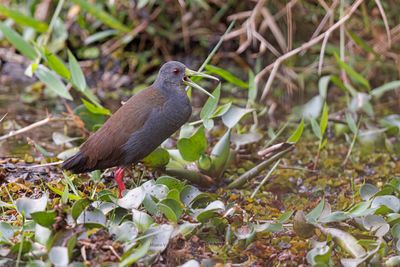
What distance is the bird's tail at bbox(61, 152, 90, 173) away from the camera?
4.20 metres

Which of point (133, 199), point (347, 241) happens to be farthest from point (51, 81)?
point (347, 241)

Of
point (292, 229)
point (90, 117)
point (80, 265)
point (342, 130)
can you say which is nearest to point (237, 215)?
point (292, 229)

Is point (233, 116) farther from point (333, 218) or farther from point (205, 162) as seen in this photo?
point (333, 218)

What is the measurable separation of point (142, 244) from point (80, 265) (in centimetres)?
32

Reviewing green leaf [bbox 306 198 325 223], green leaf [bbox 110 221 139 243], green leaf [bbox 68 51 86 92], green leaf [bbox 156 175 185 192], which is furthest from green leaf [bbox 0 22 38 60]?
green leaf [bbox 306 198 325 223]

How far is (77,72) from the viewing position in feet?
16.7

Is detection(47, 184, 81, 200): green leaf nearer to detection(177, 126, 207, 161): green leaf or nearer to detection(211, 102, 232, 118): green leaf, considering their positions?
detection(177, 126, 207, 161): green leaf

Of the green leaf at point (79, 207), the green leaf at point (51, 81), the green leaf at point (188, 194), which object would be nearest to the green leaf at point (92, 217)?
the green leaf at point (79, 207)

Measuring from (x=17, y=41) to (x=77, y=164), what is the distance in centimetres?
149

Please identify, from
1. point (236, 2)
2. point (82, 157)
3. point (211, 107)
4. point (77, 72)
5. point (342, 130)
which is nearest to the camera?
point (82, 157)

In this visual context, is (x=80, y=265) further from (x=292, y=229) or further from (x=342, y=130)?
(x=342, y=130)

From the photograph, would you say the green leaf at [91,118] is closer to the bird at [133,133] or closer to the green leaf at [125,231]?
the bird at [133,133]

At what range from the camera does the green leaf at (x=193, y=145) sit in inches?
178

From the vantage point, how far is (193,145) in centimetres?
457
